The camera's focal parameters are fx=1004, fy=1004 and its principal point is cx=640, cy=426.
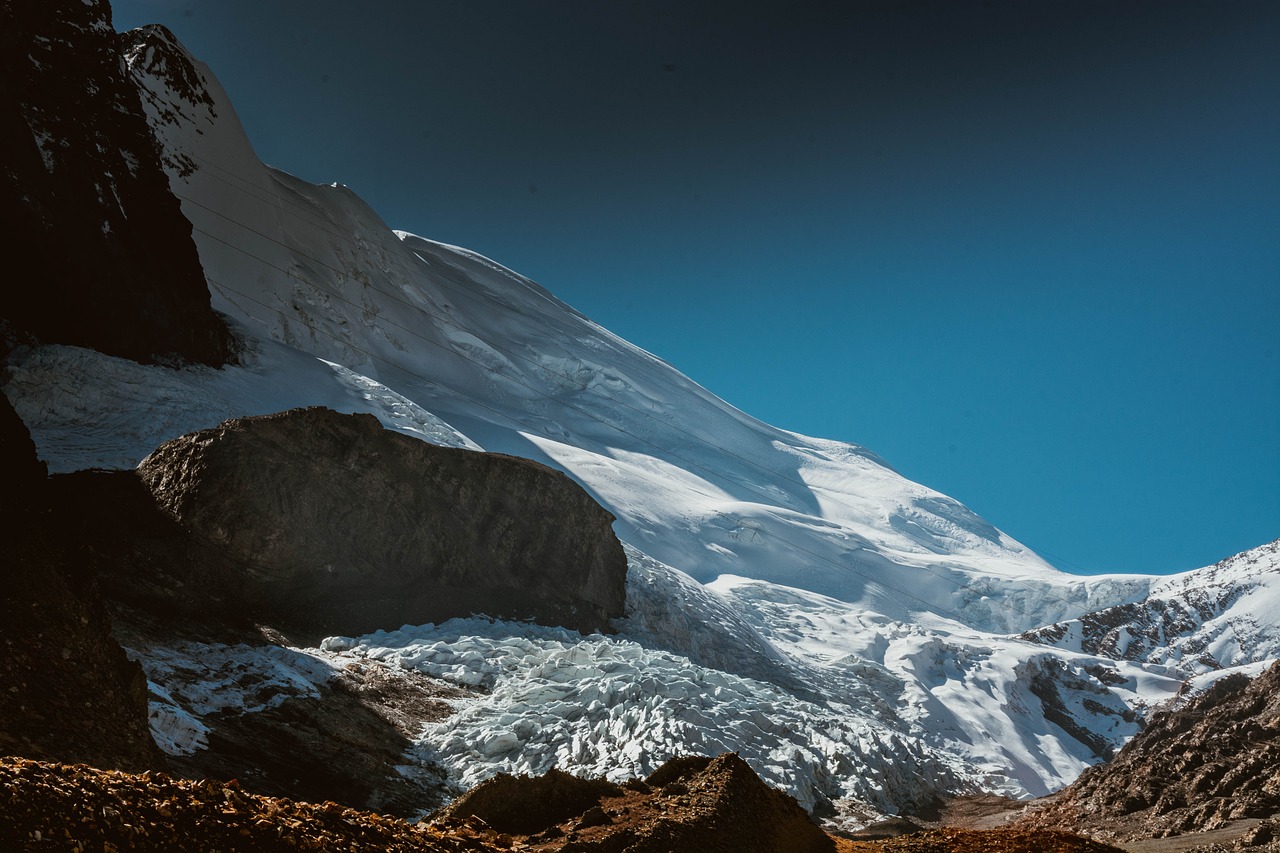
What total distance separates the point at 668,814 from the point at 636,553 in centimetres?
3468

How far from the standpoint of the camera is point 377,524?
29359 mm

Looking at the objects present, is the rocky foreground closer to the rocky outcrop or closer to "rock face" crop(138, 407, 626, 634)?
the rocky outcrop

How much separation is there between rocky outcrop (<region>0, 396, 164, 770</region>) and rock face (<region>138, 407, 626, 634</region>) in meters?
15.5

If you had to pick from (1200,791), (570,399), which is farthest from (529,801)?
(570,399)

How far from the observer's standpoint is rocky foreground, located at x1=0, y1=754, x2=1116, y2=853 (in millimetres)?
4758

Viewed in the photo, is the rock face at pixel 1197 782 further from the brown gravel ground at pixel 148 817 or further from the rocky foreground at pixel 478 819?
the brown gravel ground at pixel 148 817

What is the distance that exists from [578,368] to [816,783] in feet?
224

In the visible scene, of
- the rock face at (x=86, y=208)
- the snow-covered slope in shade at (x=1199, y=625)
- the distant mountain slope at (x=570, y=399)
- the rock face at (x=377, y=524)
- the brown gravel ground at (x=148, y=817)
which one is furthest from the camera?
the snow-covered slope in shade at (x=1199, y=625)

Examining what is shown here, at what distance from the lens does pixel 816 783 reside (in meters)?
23.2

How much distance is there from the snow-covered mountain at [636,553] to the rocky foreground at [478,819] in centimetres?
687

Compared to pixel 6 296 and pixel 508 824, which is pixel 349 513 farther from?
pixel 508 824

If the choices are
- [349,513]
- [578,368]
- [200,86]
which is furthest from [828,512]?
[349,513]

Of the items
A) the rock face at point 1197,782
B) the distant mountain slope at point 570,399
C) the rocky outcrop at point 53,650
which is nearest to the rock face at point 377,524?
the rocky outcrop at point 53,650

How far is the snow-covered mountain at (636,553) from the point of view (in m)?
23.0
